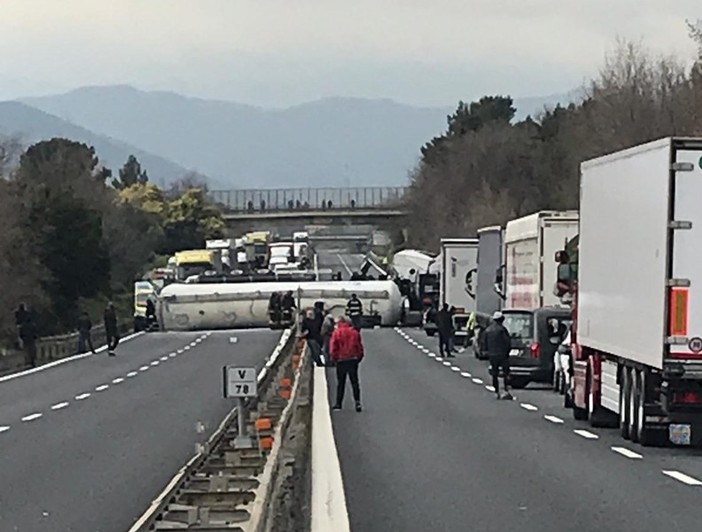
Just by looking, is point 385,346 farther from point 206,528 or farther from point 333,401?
point 206,528

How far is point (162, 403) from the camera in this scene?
3297cm

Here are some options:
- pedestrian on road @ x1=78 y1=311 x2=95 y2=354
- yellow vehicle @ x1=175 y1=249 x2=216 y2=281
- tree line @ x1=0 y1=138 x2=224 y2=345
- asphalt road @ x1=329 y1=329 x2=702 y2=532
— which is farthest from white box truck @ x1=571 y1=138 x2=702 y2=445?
yellow vehicle @ x1=175 y1=249 x2=216 y2=281

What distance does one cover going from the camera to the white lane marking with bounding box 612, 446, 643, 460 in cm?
2134

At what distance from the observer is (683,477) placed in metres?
18.7

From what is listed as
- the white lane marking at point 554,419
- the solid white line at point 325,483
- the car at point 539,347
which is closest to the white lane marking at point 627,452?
the solid white line at point 325,483

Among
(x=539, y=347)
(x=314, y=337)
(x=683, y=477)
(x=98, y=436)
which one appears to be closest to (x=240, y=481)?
(x=683, y=477)

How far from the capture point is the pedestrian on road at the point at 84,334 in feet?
191

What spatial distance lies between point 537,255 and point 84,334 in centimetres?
2022

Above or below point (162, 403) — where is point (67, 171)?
above

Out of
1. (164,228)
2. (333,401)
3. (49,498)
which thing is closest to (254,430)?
(49,498)

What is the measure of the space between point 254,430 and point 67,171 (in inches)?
4160

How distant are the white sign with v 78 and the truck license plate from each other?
5.48 metres

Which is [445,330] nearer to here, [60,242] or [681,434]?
[681,434]

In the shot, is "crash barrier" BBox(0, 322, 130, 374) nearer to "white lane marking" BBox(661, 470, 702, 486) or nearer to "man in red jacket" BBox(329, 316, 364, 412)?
"man in red jacket" BBox(329, 316, 364, 412)
